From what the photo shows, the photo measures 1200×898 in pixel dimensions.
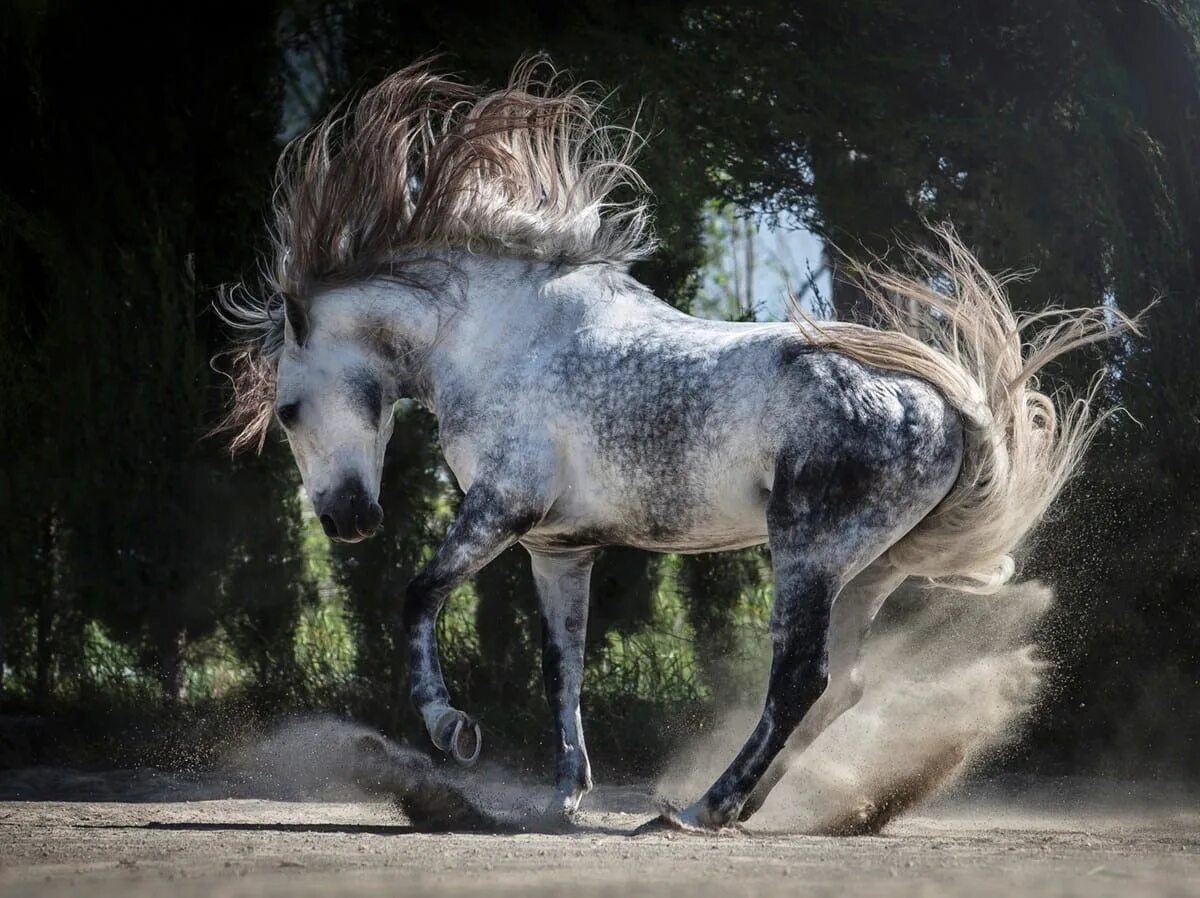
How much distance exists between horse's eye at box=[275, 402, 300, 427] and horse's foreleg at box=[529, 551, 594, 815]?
1004 mm

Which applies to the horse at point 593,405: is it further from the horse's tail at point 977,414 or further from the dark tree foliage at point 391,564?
the dark tree foliage at point 391,564

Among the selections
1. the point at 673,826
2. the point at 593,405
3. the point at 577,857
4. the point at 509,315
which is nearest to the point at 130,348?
the point at 509,315

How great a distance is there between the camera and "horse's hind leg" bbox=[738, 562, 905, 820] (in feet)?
17.5

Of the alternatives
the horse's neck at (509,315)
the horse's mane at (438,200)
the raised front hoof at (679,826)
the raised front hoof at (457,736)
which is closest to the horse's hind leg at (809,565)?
the raised front hoof at (679,826)

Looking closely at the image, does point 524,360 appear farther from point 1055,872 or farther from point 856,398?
point 1055,872

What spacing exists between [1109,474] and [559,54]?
138 inches

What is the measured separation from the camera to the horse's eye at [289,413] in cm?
563

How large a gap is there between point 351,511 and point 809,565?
1.69 meters

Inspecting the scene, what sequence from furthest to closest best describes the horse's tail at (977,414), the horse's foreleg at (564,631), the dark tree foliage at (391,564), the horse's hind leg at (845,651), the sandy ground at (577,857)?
the dark tree foliage at (391,564), the horse's foreleg at (564,631), the horse's hind leg at (845,651), the horse's tail at (977,414), the sandy ground at (577,857)

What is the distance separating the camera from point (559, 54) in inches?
324

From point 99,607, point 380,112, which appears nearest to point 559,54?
point 380,112

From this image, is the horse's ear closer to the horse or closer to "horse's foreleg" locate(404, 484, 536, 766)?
the horse

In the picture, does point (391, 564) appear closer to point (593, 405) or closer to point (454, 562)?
point (454, 562)

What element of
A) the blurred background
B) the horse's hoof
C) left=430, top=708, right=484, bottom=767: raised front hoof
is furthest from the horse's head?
the blurred background
